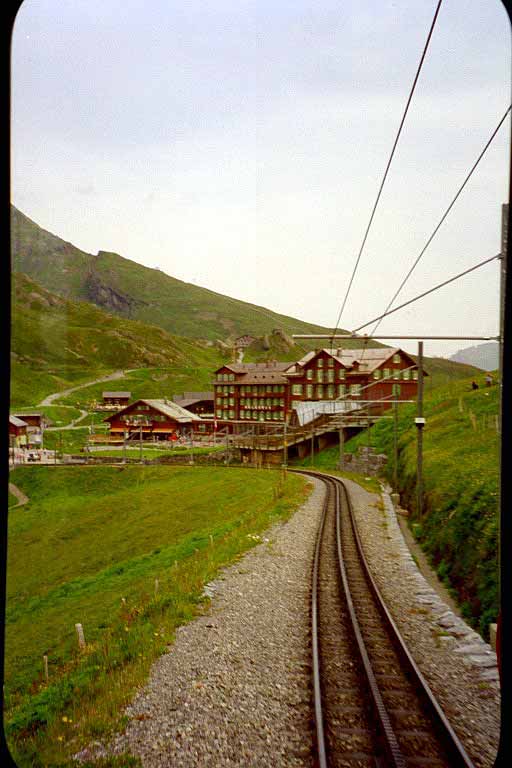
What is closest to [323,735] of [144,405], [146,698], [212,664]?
[146,698]

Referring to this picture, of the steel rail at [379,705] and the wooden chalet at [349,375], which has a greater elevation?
the wooden chalet at [349,375]

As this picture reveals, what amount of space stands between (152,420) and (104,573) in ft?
15.5

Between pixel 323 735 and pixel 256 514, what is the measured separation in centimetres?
1239

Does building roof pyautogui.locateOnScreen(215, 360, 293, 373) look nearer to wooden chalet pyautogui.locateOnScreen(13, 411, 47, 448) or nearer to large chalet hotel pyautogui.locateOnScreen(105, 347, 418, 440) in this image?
large chalet hotel pyautogui.locateOnScreen(105, 347, 418, 440)

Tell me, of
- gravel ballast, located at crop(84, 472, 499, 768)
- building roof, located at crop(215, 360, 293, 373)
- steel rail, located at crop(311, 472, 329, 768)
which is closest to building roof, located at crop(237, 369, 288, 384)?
building roof, located at crop(215, 360, 293, 373)

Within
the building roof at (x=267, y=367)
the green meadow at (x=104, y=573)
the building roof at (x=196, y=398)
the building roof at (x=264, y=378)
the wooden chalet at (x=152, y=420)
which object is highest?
the building roof at (x=267, y=367)

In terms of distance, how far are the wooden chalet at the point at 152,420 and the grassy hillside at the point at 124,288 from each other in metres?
2.93

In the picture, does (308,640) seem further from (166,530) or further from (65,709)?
(166,530)

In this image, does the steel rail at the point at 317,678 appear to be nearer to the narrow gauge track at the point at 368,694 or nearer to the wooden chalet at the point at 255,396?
the narrow gauge track at the point at 368,694

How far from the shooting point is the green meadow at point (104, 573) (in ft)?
14.0

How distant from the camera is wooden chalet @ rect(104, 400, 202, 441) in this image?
11.3m

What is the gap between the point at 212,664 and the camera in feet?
15.5

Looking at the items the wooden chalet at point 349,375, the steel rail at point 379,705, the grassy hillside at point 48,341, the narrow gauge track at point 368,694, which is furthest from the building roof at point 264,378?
the grassy hillside at point 48,341

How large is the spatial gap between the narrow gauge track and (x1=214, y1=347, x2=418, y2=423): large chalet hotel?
1611 centimetres
